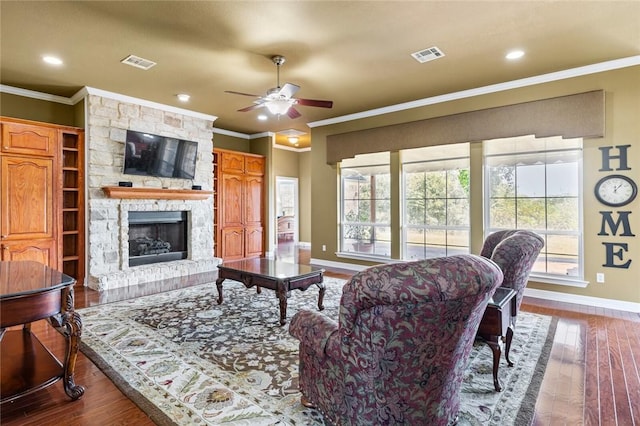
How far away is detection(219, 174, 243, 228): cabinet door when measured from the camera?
748cm

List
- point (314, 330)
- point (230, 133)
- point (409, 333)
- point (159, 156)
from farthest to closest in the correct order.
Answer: point (230, 133)
point (159, 156)
point (314, 330)
point (409, 333)

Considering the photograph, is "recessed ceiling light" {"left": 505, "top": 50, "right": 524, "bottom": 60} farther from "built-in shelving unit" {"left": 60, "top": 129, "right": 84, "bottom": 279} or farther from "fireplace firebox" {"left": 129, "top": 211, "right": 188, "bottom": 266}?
"built-in shelving unit" {"left": 60, "top": 129, "right": 84, "bottom": 279}

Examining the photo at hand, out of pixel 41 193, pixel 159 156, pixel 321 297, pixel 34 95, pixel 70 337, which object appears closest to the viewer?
pixel 70 337

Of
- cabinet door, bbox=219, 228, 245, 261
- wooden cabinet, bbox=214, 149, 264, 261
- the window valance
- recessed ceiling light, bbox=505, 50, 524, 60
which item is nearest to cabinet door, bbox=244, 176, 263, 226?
wooden cabinet, bbox=214, 149, 264, 261

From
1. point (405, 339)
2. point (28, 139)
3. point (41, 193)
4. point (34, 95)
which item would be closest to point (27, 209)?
point (41, 193)

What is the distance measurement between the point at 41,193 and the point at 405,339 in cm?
568

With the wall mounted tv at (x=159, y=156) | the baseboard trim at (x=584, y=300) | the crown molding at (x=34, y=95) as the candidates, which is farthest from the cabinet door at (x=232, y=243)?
the baseboard trim at (x=584, y=300)

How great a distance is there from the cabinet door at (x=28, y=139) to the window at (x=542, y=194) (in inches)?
257

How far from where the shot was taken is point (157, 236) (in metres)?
6.36

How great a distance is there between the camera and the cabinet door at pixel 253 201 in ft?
26.1

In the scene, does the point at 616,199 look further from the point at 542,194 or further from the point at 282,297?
the point at 282,297

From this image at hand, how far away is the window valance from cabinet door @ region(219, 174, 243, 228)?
258cm

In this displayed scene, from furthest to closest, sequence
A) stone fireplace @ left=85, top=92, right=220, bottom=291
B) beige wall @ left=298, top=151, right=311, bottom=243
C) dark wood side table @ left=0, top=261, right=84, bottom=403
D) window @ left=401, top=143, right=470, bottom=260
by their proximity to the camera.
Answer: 1. beige wall @ left=298, top=151, right=311, bottom=243
2. window @ left=401, top=143, right=470, bottom=260
3. stone fireplace @ left=85, top=92, right=220, bottom=291
4. dark wood side table @ left=0, top=261, right=84, bottom=403

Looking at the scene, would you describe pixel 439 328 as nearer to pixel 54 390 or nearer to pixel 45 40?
pixel 54 390
